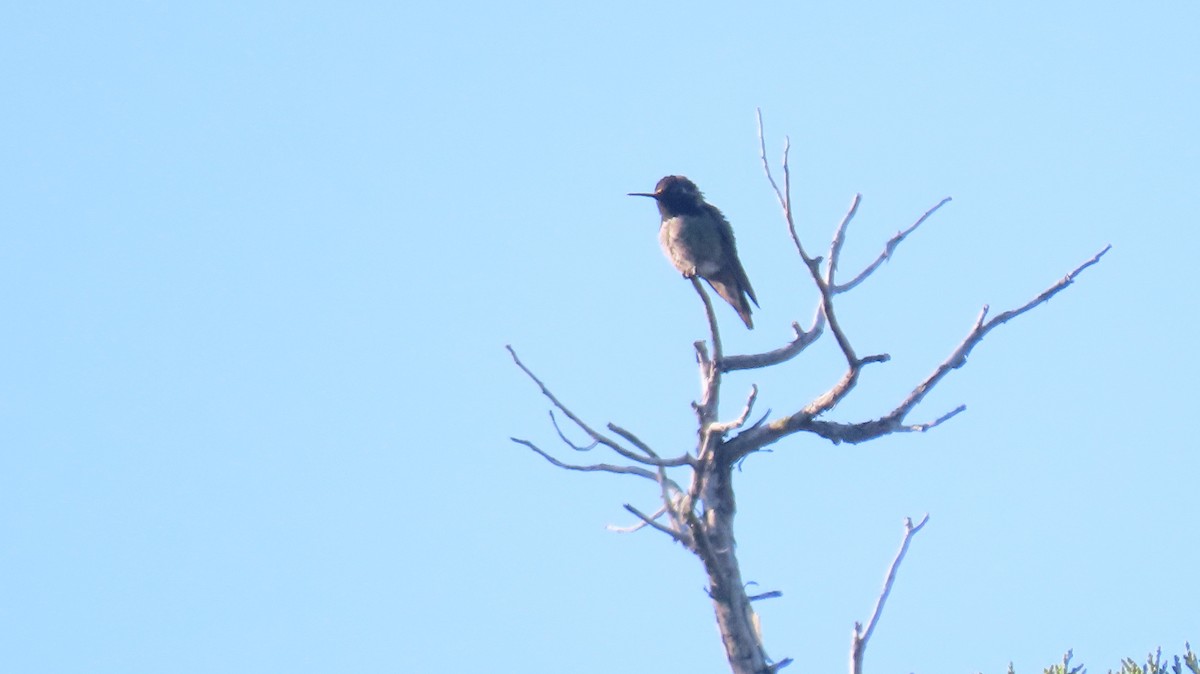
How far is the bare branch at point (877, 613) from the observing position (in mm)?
4066

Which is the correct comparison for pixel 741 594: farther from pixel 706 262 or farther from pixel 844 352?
pixel 706 262

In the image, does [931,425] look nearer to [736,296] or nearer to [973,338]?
[973,338]

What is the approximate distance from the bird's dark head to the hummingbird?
0.03 ft

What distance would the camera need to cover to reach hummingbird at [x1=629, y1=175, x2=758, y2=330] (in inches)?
352

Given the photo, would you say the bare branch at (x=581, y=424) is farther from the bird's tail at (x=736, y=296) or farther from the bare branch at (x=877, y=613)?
the bird's tail at (x=736, y=296)

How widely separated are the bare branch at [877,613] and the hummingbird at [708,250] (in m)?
4.54

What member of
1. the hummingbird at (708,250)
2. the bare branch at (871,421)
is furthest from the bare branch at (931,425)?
the hummingbird at (708,250)

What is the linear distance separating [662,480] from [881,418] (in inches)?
33.4

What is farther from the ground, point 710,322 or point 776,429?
point 710,322

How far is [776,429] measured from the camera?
507 centimetres

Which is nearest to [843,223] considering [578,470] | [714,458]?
[714,458]

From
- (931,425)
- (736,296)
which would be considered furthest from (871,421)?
(736,296)

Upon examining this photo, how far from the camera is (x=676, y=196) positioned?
368 inches

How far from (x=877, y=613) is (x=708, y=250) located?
4.95 m
